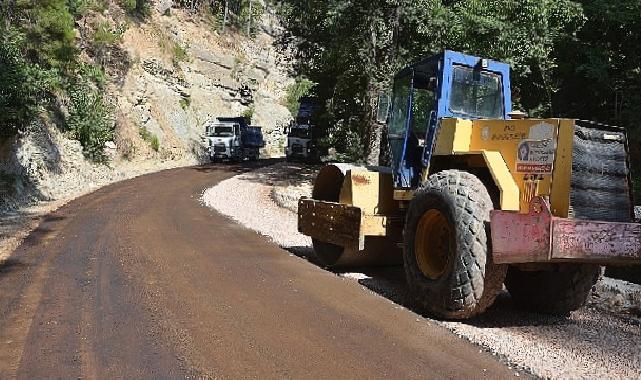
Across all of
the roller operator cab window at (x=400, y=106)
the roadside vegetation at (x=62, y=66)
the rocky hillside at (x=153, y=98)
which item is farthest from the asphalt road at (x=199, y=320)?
the roadside vegetation at (x=62, y=66)

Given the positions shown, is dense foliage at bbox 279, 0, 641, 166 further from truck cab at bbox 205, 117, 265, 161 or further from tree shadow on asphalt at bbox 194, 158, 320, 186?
truck cab at bbox 205, 117, 265, 161

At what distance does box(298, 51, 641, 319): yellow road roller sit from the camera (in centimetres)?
545

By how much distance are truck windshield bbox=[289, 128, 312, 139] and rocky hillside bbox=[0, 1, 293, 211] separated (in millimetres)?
4376

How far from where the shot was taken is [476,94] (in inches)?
293

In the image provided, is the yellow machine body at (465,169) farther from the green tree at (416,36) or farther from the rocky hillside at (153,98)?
the rocky hillside at (153,98)

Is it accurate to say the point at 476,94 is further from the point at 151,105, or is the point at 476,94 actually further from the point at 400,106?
the point at 151,105

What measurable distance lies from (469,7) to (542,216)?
1322cm

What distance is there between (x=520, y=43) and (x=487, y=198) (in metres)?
12.0

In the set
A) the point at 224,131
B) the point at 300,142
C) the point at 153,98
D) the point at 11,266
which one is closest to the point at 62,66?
the point at 224,131

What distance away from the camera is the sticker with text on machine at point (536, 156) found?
5723 mm

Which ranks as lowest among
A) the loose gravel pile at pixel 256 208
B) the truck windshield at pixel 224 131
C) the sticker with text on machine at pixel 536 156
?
the loose gravel pile at pixel 256 208

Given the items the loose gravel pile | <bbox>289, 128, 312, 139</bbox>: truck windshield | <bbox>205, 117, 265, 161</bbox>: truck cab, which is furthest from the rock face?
the loose gravel pile

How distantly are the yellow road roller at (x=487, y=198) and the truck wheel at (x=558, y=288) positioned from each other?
0.04ft

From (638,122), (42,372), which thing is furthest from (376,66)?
(42,372)
